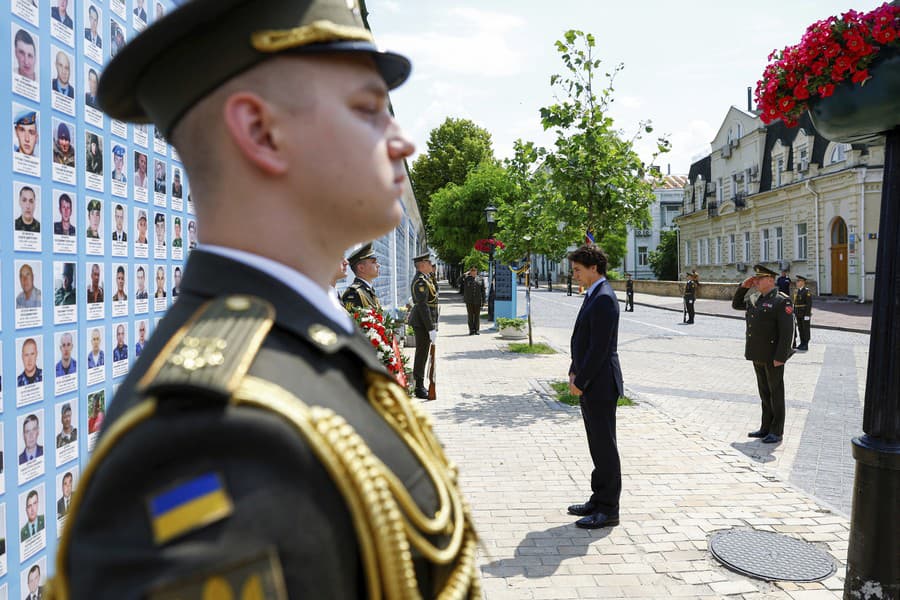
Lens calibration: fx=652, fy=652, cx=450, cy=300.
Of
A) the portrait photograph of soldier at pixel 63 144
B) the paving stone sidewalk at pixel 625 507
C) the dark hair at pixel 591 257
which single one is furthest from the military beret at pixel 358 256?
the portrait photograph of soldier at pixel 63 144

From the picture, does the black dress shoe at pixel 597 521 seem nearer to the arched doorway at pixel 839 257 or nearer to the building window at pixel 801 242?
the arched doorway at pixel 839 257

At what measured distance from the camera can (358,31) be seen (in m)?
1.16

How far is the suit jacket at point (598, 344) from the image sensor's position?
526cm

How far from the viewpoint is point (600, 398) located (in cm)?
522

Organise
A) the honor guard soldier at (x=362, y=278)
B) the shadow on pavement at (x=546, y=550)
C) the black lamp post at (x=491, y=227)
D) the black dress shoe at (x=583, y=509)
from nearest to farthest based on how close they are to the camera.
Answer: the shadow on pavement at (x=546, y=550)
the black dress shoe at (x=583, y=509)
the honor guard soldier at (x=362, y=278)
the black lamp post at (x=491, y=227)

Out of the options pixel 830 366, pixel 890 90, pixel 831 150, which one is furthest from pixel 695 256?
pixel 890 90

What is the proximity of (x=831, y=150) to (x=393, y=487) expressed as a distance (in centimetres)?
3940

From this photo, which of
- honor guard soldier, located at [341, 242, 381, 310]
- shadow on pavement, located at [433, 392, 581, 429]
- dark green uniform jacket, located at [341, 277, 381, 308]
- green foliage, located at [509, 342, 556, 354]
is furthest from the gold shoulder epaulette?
green foliage, located at [509, 342, 556, 354]

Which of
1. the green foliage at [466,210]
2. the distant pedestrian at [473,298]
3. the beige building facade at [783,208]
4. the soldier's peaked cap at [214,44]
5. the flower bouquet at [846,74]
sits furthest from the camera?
the green foliage at [466,210]

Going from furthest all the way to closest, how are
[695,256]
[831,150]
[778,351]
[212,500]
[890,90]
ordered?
[695,256] → [831,150] → [778,351] → [890,90] → [212,500]

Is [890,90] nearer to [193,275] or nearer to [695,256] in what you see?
[193,275]

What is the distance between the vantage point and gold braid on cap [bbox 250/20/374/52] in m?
1.06

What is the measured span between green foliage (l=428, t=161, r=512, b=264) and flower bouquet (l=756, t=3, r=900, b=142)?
27686 millimetres

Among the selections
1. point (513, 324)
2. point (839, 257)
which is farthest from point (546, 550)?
point (839, 257)
